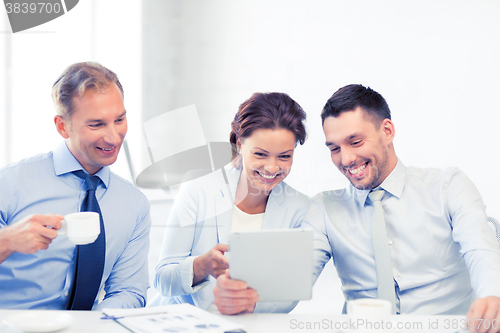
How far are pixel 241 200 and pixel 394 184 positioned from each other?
1.94 ft

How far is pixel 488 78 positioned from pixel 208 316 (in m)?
2.47

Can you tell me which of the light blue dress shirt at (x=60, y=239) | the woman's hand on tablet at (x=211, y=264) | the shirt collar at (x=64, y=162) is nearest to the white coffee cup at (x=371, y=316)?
the woman's hand on tablet at (x=211, y=264)

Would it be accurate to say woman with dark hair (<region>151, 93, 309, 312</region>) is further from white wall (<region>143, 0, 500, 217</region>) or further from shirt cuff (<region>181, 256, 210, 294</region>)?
white wall (<region>143, 0, 500, 217</region>)

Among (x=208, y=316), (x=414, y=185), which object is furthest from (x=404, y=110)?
(x=208, y=316)

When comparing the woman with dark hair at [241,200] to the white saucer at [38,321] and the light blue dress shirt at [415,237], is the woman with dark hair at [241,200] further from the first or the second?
the white saucer at [38,321]

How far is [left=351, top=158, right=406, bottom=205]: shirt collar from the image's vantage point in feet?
5.28

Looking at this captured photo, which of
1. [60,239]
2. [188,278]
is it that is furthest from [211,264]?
[60,239]

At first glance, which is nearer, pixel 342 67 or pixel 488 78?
pixel 488 78

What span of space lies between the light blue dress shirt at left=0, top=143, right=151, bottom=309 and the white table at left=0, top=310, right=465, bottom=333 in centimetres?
28

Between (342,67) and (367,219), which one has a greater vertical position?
(342,67)

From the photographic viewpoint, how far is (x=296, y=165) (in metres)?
3.34

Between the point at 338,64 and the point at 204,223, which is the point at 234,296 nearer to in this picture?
the point at 204,223

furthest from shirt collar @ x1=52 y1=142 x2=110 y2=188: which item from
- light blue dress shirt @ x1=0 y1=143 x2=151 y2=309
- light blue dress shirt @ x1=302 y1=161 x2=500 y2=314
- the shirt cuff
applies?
light blue dress shirt @ x1=302 y1=161 x2=500 y2=314

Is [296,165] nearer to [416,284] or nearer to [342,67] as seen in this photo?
[342,67]
